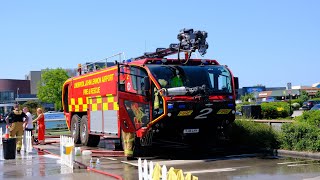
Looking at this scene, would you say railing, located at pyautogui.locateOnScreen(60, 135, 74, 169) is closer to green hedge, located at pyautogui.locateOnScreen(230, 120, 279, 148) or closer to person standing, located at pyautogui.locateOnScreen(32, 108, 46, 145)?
green hedge, located at pyautogui.locateOnScreen(230, 120, 279, 148)

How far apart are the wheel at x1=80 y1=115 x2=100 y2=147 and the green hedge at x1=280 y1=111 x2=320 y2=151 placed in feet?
28.5

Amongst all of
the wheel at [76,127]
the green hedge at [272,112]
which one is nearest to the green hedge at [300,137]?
the wheel at [76,127]

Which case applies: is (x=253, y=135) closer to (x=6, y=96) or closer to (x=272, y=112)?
(x=272, y=112)

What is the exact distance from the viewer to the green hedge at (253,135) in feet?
50.7

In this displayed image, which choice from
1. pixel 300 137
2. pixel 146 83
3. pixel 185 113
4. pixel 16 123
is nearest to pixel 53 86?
pixel 16 123

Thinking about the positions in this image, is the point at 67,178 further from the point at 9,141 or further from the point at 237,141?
the point at 237,141

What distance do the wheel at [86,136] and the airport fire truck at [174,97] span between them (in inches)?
135

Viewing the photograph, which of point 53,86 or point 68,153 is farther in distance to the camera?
point 53,86

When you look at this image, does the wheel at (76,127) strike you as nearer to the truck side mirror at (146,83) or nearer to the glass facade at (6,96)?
the truck side mirror at (146,83)

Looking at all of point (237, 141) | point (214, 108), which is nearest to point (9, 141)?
point (214, 108)

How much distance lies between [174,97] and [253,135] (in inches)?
159

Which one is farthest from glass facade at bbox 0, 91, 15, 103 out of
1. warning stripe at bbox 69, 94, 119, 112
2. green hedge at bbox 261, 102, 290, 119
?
warning stripe at bbox 69, 94, 119, 112

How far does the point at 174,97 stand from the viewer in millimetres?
13719

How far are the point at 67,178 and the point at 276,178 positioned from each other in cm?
494
